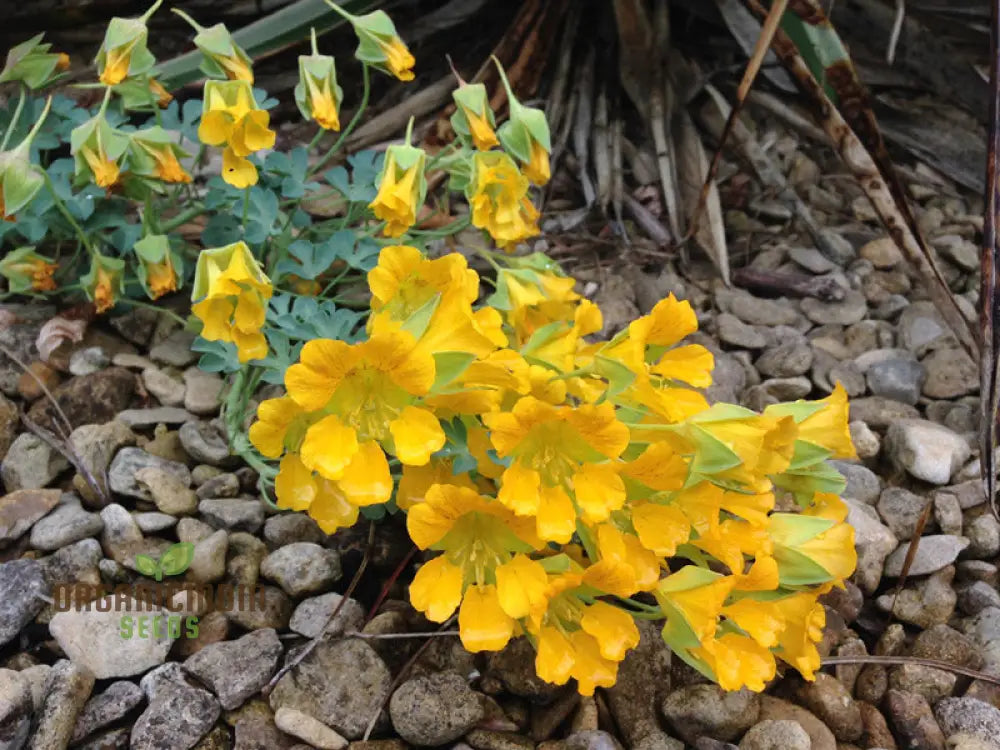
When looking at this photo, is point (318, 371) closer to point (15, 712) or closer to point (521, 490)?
point (521, 490)

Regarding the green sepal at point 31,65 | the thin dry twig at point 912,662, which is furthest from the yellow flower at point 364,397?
the green sepal at point 31,65

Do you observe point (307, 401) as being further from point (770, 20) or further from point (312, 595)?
point (770, 20)

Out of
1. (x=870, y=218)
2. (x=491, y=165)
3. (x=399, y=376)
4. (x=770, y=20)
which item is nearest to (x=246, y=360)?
(x=399, y=376)

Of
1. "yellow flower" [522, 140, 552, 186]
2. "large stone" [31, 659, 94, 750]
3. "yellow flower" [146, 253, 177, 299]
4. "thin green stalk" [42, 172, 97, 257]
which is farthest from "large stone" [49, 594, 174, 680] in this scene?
"yellow flower" [522, 140, 552, 186]

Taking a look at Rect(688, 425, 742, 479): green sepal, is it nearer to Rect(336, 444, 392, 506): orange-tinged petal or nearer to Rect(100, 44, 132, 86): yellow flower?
Rect(336, 444, 392, 506): orange-tinged petal

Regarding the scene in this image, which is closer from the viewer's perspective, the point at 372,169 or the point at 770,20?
the point at 770,20

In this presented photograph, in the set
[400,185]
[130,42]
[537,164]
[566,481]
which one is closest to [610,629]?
[566,481]
